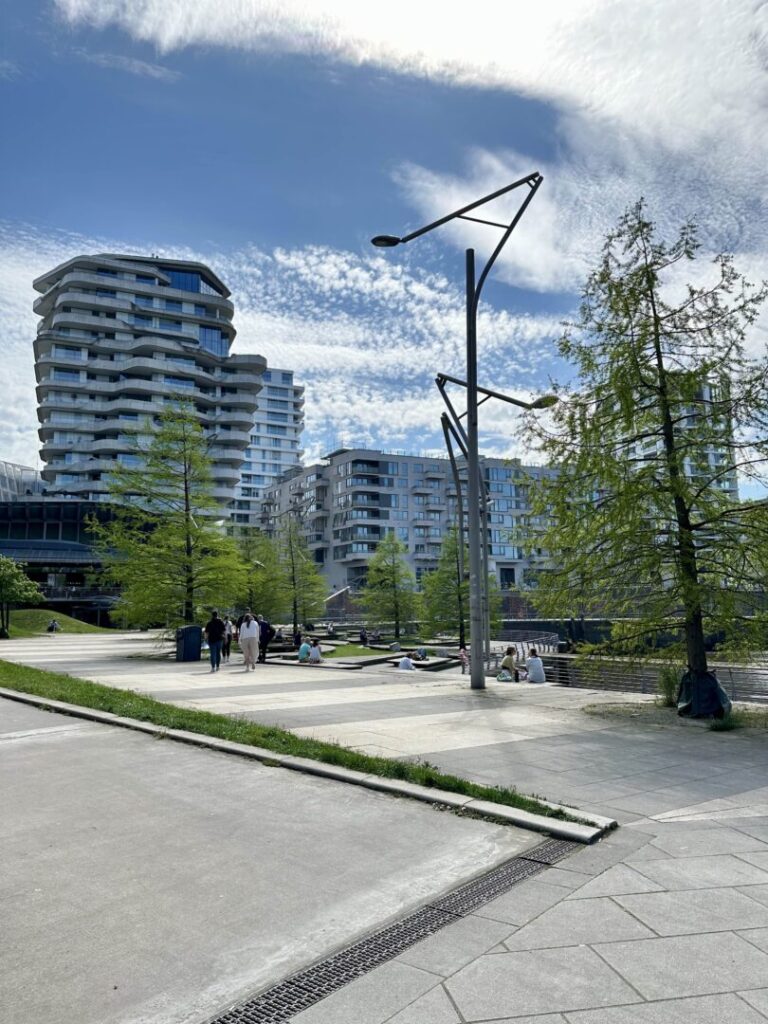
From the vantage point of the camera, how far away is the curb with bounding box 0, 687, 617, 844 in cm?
520

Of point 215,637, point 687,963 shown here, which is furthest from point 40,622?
point 687,963

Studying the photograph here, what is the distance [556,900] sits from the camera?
4043 millimetres

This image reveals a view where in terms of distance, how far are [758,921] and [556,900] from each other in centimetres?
100

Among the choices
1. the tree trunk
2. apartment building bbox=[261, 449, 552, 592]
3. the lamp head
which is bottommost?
the tree trunk

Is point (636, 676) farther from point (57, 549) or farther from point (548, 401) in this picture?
point (57, 549)

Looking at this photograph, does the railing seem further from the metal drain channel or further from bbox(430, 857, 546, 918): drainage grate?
bbox(430, 857, 546, 918): drainage grate

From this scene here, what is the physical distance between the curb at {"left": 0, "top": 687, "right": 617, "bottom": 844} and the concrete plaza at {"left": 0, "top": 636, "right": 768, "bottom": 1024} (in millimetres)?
164

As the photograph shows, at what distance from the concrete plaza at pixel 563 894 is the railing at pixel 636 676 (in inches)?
118

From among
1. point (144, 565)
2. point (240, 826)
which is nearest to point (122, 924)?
point (240, 826)

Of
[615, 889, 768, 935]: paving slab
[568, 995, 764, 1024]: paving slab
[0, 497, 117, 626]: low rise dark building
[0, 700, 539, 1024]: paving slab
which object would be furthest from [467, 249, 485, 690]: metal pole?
[0, 497, 117, 626]: low rise dark building

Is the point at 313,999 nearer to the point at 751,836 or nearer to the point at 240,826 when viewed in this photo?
the point at 240,826

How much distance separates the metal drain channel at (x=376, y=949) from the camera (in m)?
2.99

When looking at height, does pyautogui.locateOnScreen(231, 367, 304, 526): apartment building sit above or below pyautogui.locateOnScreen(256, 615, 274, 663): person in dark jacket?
above

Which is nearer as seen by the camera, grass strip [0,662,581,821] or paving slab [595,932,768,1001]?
paving slab [595,932,768,1001]
